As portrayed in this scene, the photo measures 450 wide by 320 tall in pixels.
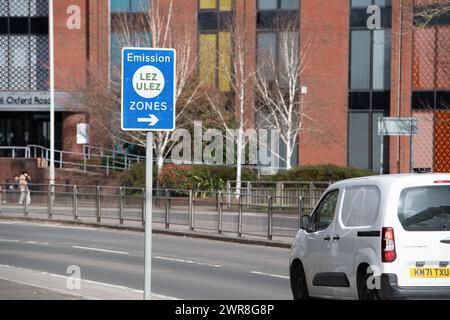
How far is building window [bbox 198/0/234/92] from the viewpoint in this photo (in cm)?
5056

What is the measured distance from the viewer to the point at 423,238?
12195 millimetres

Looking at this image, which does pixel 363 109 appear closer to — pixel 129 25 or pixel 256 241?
pixel 129 25

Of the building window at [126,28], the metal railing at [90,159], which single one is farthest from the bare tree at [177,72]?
the metal railing at [90,159]

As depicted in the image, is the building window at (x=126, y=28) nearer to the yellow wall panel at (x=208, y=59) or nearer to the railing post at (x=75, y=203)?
the yellow wall panel at (x=208, y=59)

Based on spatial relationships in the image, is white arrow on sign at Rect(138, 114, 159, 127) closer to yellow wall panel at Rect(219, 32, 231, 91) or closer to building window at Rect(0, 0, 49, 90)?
yellow wall panel at Rect(219, 32, 231, 91)

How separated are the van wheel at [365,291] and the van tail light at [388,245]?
38 centimetres

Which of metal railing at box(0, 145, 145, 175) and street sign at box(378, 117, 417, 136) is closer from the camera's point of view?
street sign at box(378, 117, 417, 136)

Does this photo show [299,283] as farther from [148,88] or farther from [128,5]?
[128,5]

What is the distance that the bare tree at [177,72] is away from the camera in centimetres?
4859

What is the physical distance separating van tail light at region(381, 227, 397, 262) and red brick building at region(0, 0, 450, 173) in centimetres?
3746

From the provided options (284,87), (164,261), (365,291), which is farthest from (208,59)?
(365,291)

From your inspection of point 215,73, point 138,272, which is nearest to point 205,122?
point 215,73

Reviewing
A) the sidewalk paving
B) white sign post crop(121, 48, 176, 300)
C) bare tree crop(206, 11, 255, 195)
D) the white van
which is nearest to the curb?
the sidewalk paving

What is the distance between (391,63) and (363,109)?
271 cm
